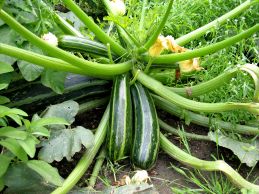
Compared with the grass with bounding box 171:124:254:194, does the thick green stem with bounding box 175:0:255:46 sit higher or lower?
higher

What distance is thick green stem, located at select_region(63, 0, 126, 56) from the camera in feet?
8.37

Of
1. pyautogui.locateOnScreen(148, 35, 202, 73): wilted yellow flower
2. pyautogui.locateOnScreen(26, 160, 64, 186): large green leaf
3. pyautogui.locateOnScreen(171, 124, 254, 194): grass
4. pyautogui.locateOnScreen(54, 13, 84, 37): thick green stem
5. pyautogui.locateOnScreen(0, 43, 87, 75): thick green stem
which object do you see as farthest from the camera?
pyautogui.locateOnScreen(54, 13, 84, 37): thick green stem

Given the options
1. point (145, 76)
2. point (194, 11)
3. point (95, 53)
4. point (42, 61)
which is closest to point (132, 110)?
point (145, 76)

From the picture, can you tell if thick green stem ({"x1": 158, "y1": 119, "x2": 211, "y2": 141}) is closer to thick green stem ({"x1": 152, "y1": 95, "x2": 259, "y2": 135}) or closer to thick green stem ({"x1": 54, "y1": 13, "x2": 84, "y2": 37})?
thick green stem ({"x1": 152, "y1": 95, "x2": 259, "y2": 135})

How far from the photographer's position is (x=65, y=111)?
246 centimetres

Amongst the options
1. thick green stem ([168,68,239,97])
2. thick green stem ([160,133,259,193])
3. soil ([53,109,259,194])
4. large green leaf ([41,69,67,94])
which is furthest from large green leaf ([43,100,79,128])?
thick green stem ([168,68,239,97])

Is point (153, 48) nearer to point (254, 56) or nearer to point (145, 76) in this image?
point (145, 76)

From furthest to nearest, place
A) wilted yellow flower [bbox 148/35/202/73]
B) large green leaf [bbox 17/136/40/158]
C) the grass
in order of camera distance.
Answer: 1. wilted yellow flower [bbox 148/35/202/73]
2. the grass
3. large green leaf [bbox 17/136/40/158]

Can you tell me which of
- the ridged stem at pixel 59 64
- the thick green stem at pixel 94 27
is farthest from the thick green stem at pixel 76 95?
the thick green stem at pixel 94 27

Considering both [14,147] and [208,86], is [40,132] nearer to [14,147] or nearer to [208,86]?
[14,147]

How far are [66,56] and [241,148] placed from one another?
972mm

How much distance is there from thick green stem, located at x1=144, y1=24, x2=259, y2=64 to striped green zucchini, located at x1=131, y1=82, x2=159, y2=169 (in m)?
0.19

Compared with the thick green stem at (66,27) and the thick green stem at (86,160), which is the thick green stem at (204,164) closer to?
the thick green stem at (86,160)

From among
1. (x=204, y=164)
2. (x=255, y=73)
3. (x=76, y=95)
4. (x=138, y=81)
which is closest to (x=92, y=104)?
(x=76, y=95)
